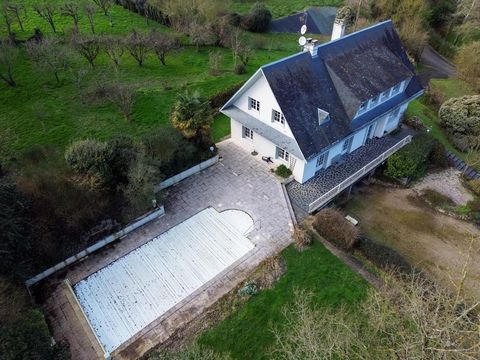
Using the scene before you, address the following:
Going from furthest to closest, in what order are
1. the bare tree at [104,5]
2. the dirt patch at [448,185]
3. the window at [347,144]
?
the bare tree at [104,5]
the dirt patch at [448,185]
the window at [347,144]

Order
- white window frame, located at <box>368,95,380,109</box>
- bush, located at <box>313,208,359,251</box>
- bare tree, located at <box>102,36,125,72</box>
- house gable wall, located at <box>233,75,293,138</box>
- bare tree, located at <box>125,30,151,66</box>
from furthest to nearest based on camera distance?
bare tree, located at <box>125,30,151,66</box>, bare tree, located at <box>102,36,125,72</box>, white window frame, located at <box>368,95,380,109</box>, house gable wall, located at <box>233,75,293,138</box>, bush, located at <box>313,208,359,251</box>

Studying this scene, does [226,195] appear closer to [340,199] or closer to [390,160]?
[340,199]

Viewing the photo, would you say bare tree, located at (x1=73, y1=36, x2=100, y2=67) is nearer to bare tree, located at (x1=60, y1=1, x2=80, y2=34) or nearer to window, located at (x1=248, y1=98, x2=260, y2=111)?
bare tree, located at (x1=60, y1=1, x2=80, y2=34)

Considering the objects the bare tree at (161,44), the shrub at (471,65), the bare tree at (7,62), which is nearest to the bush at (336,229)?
the bare tree at (161,44)

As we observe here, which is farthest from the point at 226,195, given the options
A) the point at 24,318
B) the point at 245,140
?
the point at 24,318

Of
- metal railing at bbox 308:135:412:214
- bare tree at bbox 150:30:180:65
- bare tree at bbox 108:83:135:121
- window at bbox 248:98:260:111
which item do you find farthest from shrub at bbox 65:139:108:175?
bare tree at bbox 150:30:180:65

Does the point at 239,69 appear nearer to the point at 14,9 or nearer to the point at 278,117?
the point at 278,117

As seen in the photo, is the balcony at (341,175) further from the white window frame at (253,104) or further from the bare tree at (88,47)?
the bare tree at (88,47)
